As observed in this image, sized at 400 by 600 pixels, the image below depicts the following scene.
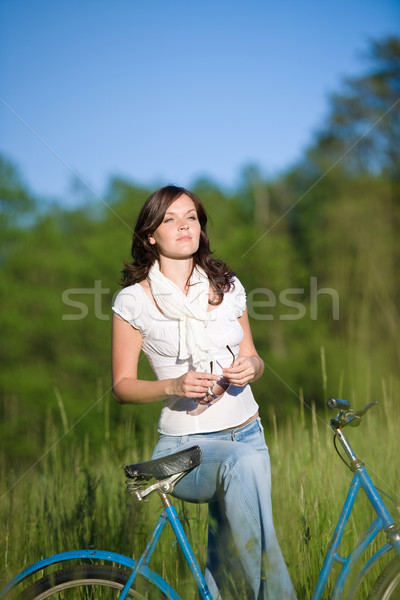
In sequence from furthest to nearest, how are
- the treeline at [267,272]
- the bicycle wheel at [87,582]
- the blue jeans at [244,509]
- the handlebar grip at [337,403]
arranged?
the treeline at [267,272]
the handlebar grip at [337,403]
the blue jeans at [244,509]
the bicycle wheel at [87,582]

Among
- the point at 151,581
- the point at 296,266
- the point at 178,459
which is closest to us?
the point at 151,581

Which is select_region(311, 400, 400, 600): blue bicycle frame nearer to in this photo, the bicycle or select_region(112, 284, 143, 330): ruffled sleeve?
the bicycle

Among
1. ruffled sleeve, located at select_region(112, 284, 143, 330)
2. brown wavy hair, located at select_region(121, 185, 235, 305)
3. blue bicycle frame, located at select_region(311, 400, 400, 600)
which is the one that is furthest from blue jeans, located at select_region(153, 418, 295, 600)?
brown wavy hair, located at select_region(121, 185, 235, 305)

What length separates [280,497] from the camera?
113 inches

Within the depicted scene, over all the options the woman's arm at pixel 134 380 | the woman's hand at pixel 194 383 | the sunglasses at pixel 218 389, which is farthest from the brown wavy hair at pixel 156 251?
the woman's hand at pixel 194 383

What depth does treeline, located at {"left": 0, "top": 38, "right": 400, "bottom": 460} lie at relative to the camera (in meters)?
22.4

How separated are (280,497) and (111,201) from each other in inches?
1238

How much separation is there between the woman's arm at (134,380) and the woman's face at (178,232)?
355 mm

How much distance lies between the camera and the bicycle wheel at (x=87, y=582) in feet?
5.48

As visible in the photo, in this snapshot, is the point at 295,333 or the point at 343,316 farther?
the point at 295,333

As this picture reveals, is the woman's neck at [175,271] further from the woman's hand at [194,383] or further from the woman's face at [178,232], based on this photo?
the woman's hand at [194,383]

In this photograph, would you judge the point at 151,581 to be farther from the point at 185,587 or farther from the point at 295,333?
the point at 295,333

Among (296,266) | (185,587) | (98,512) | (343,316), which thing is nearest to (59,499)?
(98,512)

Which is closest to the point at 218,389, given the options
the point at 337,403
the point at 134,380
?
the point at 134,380
